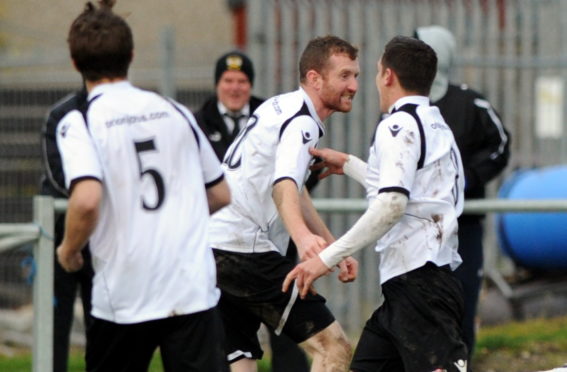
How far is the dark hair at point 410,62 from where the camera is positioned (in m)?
6.16

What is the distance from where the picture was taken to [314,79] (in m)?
6.56

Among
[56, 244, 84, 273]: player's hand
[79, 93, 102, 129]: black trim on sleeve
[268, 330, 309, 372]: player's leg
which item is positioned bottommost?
[268, 330, 309, 372]: player's leg

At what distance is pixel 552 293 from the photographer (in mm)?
11672

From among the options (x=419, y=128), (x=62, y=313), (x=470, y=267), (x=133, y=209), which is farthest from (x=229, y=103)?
(x=133, y=209)

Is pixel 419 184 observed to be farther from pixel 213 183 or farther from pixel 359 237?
pixel 213 183

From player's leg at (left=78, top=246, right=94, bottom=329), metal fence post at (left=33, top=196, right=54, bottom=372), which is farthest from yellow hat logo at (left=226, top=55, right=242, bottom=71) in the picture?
metal fence post at (left=33, top=196, right=54, bottom=372)

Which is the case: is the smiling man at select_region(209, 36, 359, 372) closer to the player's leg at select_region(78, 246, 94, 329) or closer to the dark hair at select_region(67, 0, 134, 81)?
the dark hair at select_region(67, 0, 134, 81)

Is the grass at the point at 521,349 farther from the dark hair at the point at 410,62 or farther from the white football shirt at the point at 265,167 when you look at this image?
the dark hair at the point at 410,62

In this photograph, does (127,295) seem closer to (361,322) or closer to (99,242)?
(99,242)

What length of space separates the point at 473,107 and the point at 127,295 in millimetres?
3560

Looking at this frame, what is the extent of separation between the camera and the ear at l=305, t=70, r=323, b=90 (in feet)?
21.5

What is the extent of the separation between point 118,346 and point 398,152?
1.46 meters

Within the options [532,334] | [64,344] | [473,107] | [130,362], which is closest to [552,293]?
[532,334]

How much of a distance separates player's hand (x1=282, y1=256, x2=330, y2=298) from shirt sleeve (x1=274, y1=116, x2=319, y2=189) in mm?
373
